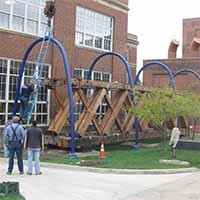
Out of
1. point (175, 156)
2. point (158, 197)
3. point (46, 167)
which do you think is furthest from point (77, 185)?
point (175, 156)

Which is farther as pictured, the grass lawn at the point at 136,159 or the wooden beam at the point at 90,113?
the wooden beam at the point at 90,113

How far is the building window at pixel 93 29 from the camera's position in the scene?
103ft

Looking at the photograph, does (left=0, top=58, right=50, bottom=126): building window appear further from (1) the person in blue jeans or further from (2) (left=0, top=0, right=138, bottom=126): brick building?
(1) the person in blue jeans

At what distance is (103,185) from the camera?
13.8 metres

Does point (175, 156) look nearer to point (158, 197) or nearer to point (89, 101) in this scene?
point (89, 101)

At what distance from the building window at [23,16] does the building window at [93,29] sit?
3.80 metres

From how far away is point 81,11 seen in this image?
31156 mm

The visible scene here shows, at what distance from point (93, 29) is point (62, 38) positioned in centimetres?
399

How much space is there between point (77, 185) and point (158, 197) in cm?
255

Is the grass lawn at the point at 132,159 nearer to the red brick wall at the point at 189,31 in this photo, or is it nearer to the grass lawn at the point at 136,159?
the grass lawn at the point at 136,159

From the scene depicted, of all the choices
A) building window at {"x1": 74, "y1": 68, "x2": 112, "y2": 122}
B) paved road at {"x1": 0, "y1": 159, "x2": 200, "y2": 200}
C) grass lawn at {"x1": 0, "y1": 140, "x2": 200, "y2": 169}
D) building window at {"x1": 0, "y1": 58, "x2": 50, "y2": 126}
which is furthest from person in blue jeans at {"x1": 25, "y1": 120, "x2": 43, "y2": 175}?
building window at {"x1": 74, "y1": 68, "x2": 112, "y2": 122}

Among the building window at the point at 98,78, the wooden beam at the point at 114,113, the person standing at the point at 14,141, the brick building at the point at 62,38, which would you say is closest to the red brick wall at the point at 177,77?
the brick building at the point at 62,38

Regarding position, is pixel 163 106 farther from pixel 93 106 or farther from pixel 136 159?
pixel 93 106

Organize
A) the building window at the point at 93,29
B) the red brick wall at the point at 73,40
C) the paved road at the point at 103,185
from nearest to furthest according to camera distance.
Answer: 1. the paved road at the point at 103,185
2. the red brick wall at the point at 73,40
3. the building window at the point at 93,29
